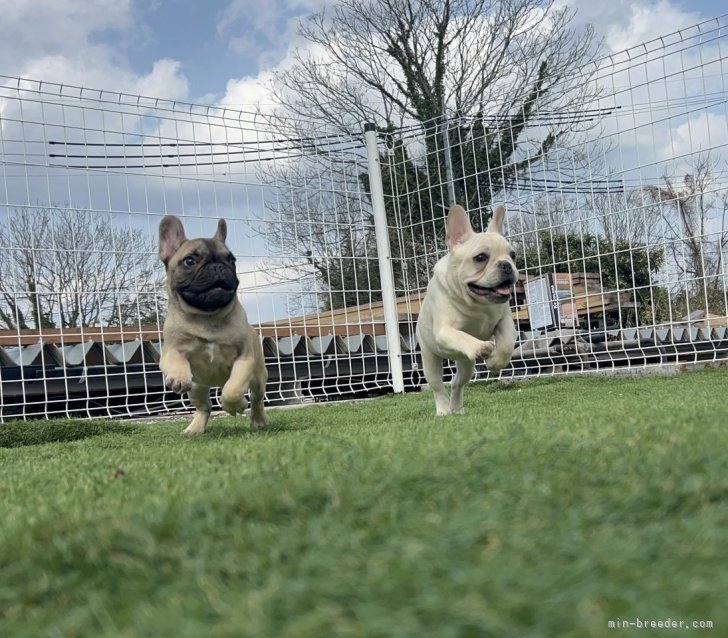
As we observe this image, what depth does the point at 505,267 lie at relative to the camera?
148 inches

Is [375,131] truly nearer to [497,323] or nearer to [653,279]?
[653,279]

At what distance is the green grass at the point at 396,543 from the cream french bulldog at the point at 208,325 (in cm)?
182

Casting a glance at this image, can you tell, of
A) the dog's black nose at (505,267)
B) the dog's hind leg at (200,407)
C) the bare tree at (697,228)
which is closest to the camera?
the dog's black nose at (505,267)

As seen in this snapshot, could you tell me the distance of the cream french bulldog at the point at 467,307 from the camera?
148 inches

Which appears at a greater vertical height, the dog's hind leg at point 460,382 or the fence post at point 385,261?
the fence post at point 385,261

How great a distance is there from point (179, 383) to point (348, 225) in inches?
170

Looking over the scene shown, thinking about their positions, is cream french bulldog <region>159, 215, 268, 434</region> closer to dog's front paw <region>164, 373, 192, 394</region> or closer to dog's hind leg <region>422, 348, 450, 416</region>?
dog's front paw <region>164, 373, 192, 394</region>

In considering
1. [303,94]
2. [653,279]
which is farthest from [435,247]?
[303,94]

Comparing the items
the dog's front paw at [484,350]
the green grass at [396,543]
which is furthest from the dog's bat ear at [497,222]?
the green grass at [396,543]

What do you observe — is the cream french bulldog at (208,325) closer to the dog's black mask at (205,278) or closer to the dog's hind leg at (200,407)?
the dog's black mask at (205,278)

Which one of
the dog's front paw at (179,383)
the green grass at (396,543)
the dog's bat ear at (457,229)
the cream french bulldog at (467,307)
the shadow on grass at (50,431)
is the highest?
the dog's bat ear at (457,229)

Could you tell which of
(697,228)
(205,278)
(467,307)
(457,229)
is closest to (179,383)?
(205,278)

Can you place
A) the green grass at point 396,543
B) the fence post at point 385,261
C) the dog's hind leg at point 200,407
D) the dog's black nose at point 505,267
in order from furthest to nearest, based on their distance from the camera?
the fence post at point 385,261 → the dog's hind leg at point 200,407 → the dog's black nose at point 505,267 → the green grass at point 396,543

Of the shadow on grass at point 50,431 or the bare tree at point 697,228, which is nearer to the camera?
the shadow on grass at point 50,431
